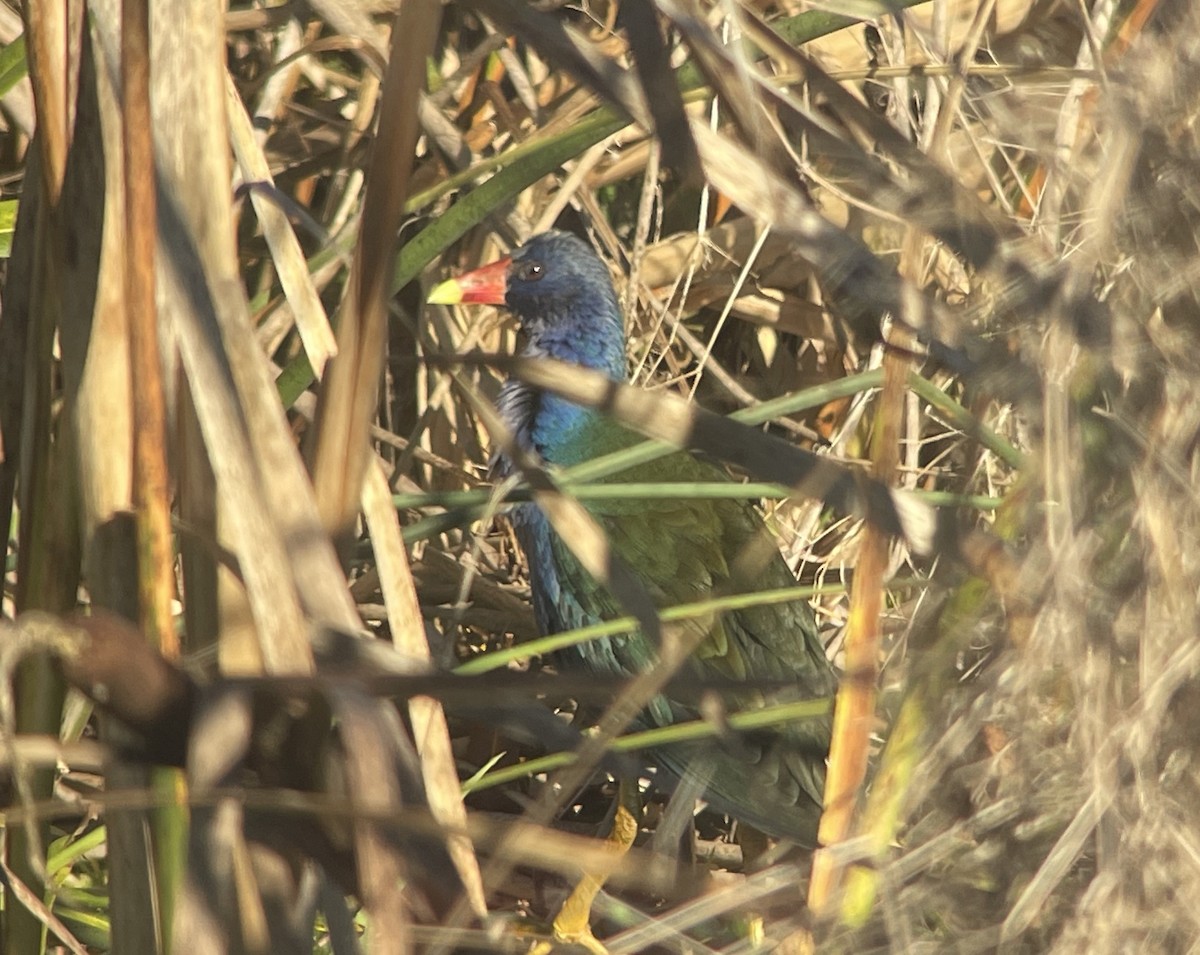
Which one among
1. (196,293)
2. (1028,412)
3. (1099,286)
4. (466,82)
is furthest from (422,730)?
(466,82)

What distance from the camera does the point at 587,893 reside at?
6.63 ft

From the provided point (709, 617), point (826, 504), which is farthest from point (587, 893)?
point (826, 504)

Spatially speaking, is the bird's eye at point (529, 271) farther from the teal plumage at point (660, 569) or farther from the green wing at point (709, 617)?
the green wing at point (709, 617)

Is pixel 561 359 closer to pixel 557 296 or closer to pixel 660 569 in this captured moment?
pixel 557 296

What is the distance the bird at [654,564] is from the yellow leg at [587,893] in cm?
9

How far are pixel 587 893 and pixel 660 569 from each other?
2.19ft

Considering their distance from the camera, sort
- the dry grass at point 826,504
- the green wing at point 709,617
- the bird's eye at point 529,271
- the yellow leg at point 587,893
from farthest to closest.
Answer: the bird's eye at point 529,271
the green wing at point 709,617
the yellow leg at point 587,893
the dry grass at point 826,504

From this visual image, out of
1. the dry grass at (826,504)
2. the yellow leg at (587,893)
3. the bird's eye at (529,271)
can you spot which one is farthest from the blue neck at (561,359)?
the dry grass at (826,504)

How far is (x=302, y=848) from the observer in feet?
2.87

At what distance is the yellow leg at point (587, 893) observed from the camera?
7.26 feet

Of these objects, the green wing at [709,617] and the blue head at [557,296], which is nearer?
the green wing at [709,617]

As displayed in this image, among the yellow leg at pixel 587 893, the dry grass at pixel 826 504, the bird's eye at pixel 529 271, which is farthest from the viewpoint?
the bird's eye at pixel 529 271

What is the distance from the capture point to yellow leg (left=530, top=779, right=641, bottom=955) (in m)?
2.21

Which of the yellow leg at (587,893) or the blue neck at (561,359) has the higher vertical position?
the blue neck at (561,359)
